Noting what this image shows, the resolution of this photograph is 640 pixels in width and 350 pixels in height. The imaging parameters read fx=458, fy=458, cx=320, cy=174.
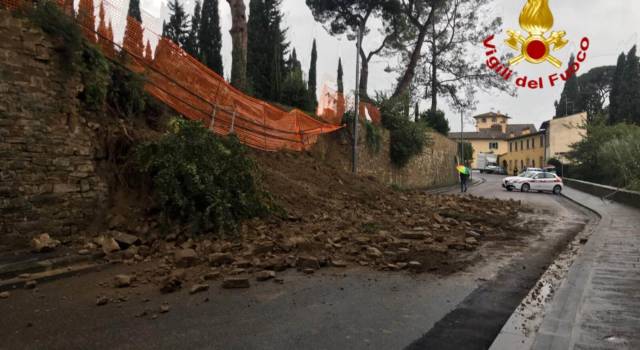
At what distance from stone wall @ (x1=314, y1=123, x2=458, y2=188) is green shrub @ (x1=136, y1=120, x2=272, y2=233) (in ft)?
26.5

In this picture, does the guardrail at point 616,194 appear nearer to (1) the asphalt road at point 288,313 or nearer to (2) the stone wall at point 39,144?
(1) the asphalt road at point 288,313

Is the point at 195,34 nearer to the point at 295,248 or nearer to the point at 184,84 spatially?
the point at 184,84

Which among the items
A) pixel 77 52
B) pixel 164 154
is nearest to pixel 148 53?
pixel 77 52

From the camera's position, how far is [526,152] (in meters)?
72.9

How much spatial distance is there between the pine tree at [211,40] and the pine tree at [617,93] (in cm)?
4220

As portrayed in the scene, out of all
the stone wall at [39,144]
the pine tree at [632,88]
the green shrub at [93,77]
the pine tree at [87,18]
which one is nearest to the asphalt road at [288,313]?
the stone wall at [39,144]

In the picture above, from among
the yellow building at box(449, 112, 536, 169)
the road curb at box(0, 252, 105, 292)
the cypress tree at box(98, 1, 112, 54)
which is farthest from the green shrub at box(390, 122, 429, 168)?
the yellow building at box(449, 112, 536, 169)

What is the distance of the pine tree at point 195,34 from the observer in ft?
87.6

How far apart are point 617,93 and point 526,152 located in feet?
80.7

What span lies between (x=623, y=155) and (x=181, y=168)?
2128 centimetres

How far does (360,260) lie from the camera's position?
22.1 feet

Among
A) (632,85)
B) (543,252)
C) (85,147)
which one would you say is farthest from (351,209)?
(632,85)

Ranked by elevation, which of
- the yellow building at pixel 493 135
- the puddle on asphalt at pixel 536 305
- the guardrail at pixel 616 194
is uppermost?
the yellow building at pixel 493 135

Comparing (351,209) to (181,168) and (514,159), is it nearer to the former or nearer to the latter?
(181,168)
